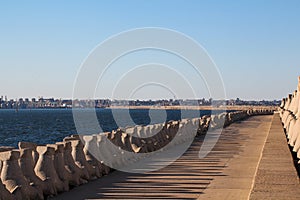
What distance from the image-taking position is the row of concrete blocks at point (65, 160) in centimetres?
1005

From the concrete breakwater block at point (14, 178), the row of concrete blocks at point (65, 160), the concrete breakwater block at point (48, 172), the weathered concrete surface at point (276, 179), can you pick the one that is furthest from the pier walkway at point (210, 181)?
the concrete breakwater block at point (14, 178)

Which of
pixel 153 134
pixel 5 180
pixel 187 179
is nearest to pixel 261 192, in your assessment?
pixel 5 180

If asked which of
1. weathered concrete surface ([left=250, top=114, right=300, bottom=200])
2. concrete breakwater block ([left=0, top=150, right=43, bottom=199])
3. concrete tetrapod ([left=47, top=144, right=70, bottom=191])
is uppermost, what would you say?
concrete tetrapod ([left=47, top=144, right=70, bottom=191])

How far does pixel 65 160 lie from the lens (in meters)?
12.4

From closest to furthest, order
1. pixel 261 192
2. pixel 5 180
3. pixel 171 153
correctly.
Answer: pixel 261 192 → pixel 5 180 → pixel 171 153

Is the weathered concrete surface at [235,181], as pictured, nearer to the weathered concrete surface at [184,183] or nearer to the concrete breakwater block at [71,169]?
the weathered concrete surface at [184,183]

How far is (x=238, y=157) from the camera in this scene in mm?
17984

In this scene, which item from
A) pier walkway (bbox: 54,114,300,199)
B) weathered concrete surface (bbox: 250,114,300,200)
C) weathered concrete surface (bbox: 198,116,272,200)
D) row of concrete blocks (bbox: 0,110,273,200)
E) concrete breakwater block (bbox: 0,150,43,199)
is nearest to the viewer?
weathered concrete surface (bbox: 250,114,300,200)

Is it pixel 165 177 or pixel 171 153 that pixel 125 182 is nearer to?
pixel 165 177

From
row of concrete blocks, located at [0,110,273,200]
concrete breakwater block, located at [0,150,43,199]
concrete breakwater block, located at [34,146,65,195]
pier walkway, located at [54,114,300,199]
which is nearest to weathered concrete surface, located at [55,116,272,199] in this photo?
pier walkway, located at [54,114,300,199]

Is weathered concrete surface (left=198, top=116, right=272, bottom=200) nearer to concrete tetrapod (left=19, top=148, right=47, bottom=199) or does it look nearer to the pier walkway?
the pier walkway

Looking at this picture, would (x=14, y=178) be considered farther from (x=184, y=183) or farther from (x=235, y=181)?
(x=235, y=181)

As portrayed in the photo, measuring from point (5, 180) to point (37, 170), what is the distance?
1.27m

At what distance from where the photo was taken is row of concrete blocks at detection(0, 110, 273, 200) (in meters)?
10.1
